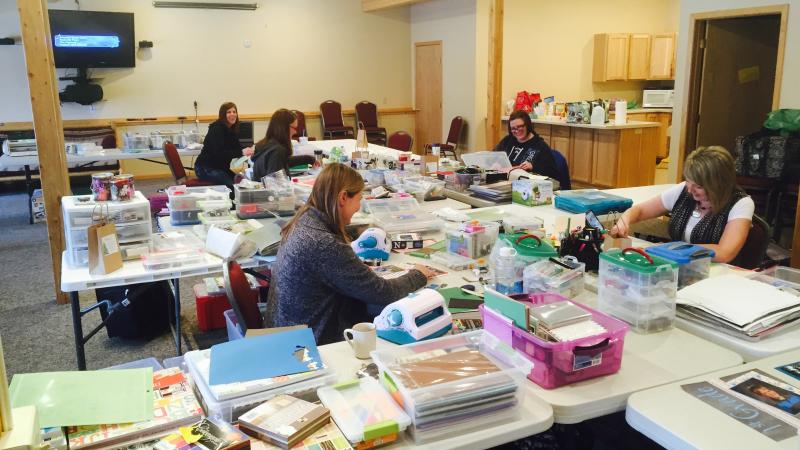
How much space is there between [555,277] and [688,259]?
0.58 metres

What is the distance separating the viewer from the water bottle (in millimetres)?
2420

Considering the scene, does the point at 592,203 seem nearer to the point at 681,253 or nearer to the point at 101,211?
the point at 681,253

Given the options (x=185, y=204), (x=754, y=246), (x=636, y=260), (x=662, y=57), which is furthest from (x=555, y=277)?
(x=662, y=57)

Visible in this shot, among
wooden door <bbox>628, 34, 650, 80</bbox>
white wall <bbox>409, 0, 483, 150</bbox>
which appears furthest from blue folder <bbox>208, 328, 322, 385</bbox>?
wooden door <bbox>628, 34, 650, 80</bbox>

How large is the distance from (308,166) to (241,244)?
220 cm

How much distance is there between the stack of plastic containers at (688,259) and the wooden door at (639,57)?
8.69 m

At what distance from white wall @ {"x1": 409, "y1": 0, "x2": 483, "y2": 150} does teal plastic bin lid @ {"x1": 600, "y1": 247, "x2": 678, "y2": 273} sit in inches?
299

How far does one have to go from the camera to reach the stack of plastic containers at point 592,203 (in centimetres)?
384

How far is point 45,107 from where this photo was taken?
4.21 m

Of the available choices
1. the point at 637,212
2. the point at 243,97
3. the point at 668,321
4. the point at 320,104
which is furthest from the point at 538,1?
the point at 668,321

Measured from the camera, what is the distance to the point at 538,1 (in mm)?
9789

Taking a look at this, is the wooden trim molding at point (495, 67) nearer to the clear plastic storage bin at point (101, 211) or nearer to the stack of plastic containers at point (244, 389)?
the clear plastic storage bin at point (101, 211)

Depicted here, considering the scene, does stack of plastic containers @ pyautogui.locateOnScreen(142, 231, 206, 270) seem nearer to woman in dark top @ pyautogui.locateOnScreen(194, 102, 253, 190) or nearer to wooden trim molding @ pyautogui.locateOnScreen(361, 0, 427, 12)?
woman in dark top @ pyautogui.locateOnScreen(194, 102, 253, 190)

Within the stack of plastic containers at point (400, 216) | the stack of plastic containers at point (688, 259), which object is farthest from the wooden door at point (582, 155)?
the stack of plastic containers at point (688, 259)
